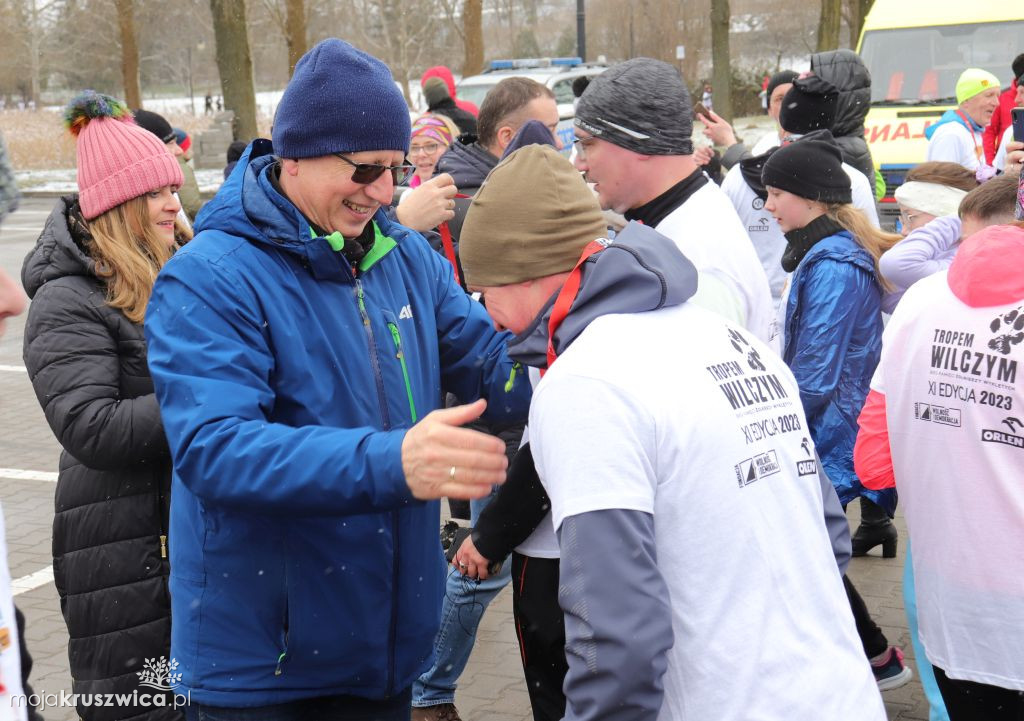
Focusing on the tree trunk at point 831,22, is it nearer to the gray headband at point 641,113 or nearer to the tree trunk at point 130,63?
the tree trunk at point 130,63

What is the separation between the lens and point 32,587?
5.51 m

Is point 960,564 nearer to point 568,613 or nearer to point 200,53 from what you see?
point 568,613

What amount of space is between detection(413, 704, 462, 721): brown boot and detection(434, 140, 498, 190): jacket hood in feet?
7.63

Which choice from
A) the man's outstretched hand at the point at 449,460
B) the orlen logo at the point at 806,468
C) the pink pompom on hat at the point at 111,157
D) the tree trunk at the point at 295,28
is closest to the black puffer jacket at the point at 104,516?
the pink pompom on hat at the point at 111,157

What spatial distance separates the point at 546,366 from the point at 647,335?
16.0 inches

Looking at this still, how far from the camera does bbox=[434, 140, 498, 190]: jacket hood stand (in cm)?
507

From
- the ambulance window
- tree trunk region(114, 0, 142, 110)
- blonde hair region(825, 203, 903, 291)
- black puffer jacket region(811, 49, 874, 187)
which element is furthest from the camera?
tree trunk region(114, 0, 142, 110)

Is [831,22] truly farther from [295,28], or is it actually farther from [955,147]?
[955,147]

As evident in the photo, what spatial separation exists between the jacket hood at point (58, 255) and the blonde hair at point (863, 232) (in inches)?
120

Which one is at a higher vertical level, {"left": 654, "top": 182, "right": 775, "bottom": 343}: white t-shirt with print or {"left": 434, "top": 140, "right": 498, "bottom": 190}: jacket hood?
{"left": 434, "top": 140, "right": 498, "bottom": 190}: jacket hood

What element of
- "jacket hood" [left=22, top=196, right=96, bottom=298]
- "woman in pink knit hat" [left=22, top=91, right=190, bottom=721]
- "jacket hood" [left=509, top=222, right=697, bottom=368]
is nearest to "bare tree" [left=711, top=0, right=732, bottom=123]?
"jacket hood" [left=22, top=196, right=96, bottom=298]

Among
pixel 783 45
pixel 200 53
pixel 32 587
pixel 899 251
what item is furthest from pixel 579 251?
pixel 200 53

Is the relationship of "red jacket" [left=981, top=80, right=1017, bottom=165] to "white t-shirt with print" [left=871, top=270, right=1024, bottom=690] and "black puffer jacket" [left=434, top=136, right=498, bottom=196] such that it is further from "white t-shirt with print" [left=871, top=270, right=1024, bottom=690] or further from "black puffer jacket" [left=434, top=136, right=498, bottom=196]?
"white t-shirt with print" [left=871, top=270, right=1024, bottom=690]

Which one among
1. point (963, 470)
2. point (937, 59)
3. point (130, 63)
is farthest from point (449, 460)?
point (130, 63)
